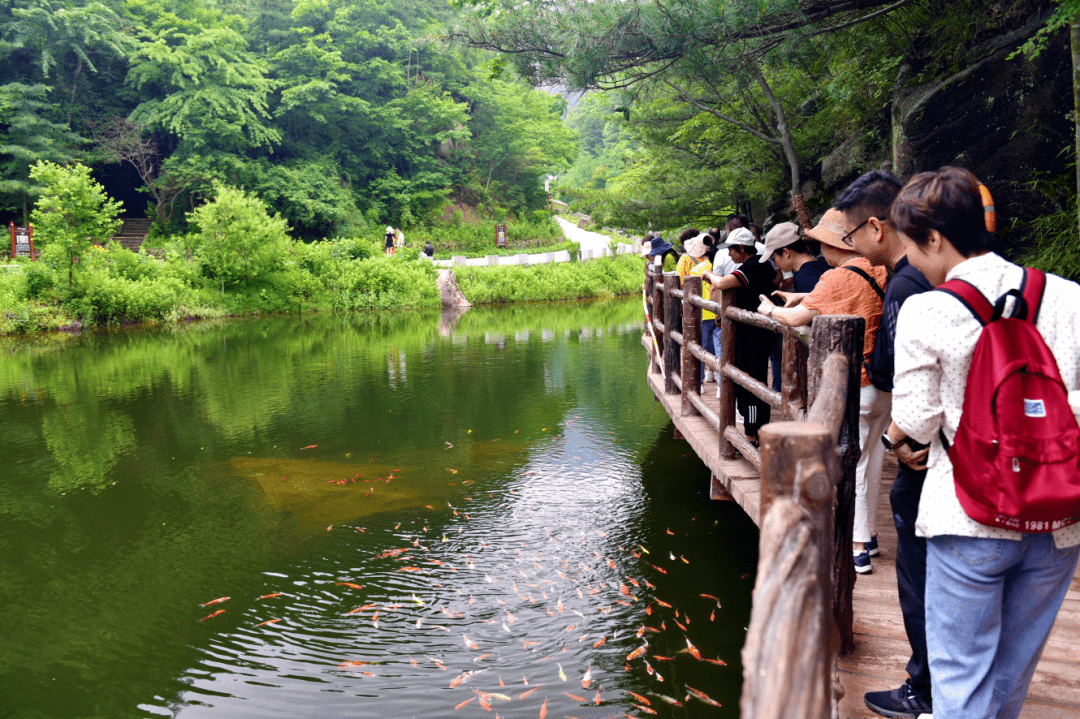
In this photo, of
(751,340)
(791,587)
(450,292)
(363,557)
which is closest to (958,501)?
(791,587)

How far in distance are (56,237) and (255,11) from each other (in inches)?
992

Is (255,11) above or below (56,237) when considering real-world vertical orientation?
above

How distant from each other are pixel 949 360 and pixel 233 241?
1156 inches

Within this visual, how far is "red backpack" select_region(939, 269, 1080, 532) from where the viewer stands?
1.78 metres

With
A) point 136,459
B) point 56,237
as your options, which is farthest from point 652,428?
point 56,237

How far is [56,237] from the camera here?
23.2 metres

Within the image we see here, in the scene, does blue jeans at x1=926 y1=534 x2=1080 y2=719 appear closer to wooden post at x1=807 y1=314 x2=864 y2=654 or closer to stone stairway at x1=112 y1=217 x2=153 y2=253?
wooden post at x1=807 y1=314 x2=864 y2=654

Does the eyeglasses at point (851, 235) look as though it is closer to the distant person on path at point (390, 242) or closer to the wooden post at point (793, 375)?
the wooden post at point (793, 375)

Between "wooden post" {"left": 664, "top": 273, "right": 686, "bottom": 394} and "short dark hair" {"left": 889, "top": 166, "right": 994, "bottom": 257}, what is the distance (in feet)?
15.4

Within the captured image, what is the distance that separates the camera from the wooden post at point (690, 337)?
5820 millimetres

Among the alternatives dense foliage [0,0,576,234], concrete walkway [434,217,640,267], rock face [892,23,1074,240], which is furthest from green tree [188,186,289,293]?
rock face [892,23,1074,240]

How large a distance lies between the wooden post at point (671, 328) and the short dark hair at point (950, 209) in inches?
185

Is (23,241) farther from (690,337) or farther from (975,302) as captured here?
(975,302)

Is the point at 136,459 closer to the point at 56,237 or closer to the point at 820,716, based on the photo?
the point at 820,716
